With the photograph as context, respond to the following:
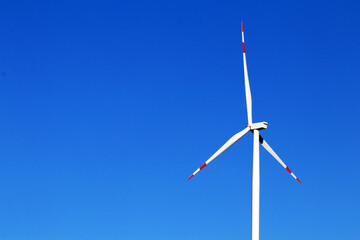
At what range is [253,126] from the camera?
70375mm

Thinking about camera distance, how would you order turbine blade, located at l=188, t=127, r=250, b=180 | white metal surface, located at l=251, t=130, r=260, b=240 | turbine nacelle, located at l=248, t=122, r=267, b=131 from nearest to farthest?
white metal surface, located at l=251, t=130, r=260, b=240 → turbine nacelle, located at l=248, t=122, r=267, b=131 → turbine blade, located at l=188, t=127, r=250, b=180

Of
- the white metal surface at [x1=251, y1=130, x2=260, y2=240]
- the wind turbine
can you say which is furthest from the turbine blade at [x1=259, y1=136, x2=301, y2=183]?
the white metal surface at [x1=251, y1=130, x2=260, y2=240]

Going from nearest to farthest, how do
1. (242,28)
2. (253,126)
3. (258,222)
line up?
(258,222) → (253,126) → (242,28)

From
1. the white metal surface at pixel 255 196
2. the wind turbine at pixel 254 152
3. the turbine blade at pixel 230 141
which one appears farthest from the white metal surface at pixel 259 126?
the white metal surface at pixel 255 196

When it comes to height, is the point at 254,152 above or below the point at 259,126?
below

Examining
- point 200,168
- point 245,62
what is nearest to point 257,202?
point 200,168

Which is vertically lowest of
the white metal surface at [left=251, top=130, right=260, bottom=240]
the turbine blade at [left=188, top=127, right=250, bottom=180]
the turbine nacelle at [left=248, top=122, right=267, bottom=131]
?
the white metal surface at [left=251, top=130, right=260, bottom=240]

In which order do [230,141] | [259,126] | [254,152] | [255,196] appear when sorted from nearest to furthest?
[255,196]
[254,152]
[259,126]
[230,141]

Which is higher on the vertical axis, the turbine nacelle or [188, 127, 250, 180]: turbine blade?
the turbine nacelle

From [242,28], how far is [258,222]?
75.3 feet

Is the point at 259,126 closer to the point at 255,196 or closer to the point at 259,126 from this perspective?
the point at 259,126

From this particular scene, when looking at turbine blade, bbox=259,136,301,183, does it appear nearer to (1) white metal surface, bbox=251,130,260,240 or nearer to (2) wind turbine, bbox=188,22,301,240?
(2) wind turbine, bbox=188,22,301,240

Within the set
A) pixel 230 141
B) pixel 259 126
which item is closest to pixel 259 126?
pixel 259 126

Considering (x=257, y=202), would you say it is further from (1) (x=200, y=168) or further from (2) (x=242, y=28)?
(2) (x=242, y=28)
